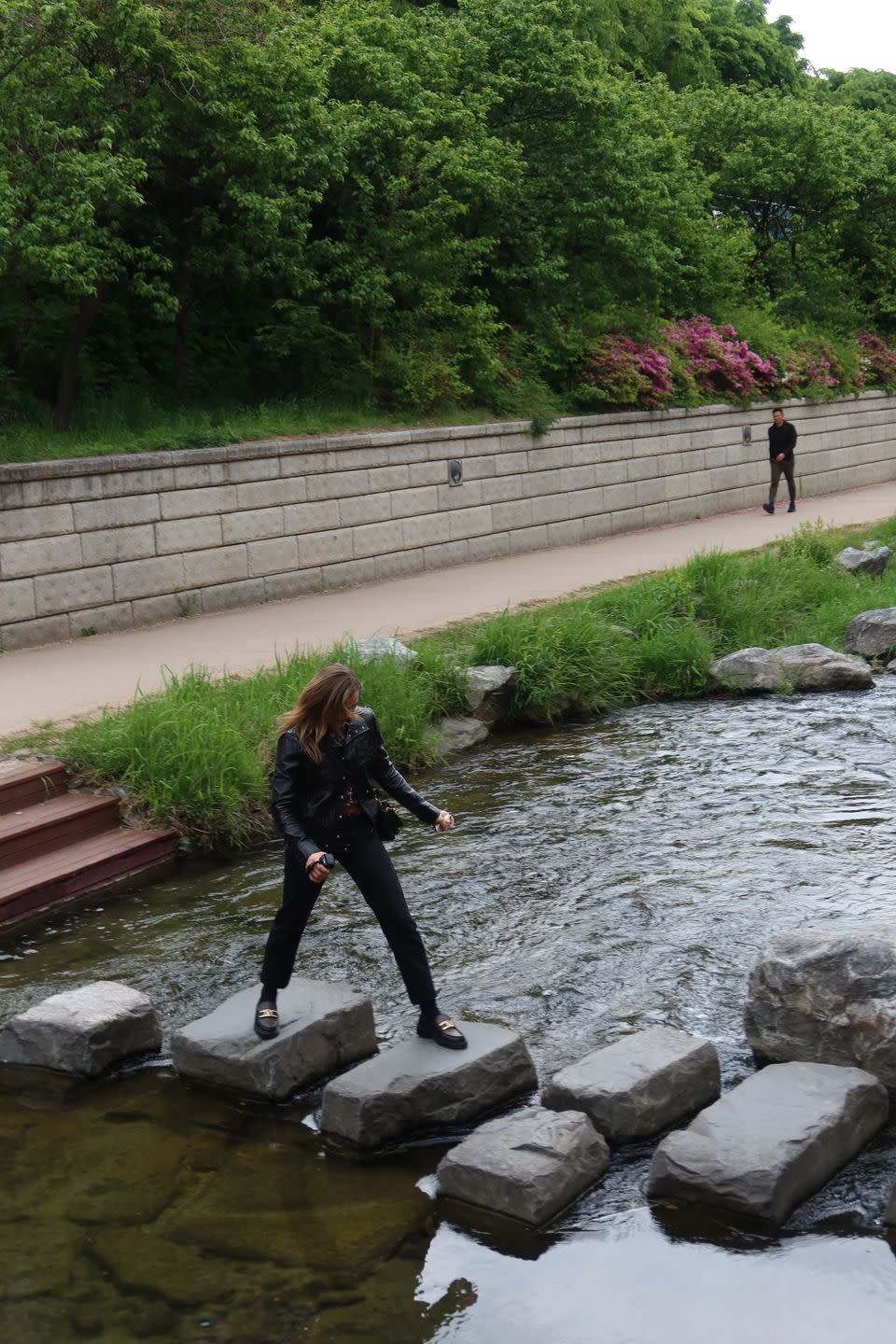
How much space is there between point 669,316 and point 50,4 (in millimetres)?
14713

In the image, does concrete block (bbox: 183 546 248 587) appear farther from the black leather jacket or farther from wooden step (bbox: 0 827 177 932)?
the black leather jacket

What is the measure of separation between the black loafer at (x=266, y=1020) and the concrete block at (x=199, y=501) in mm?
8762

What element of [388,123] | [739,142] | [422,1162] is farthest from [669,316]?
[422,1162]

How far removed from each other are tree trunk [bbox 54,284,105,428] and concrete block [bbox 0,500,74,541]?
2.08m

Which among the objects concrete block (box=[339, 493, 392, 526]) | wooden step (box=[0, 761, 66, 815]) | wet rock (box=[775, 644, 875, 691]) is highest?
concrete block (box=[339, 493, 392, 526])

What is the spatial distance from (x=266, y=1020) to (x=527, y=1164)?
1.37 m

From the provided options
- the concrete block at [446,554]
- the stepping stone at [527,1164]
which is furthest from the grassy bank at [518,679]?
the stepping stone at [527,1164]

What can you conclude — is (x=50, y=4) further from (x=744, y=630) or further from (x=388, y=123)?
(x=744, y=630)

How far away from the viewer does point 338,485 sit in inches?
624

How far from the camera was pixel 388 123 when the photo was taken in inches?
669

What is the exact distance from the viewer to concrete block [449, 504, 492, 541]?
1762 centimetres

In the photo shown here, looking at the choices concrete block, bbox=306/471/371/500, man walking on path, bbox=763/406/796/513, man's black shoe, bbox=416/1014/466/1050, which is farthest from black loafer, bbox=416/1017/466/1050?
man walking on path, bbox=763/406/796/513

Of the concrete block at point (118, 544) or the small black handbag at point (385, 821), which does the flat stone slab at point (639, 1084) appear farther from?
the concrete block at point (118, 544)

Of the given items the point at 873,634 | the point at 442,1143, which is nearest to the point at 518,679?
the point at 873,634
